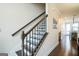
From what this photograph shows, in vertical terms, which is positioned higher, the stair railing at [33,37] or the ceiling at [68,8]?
the ceiling at [68,8]

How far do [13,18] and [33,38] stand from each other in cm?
47

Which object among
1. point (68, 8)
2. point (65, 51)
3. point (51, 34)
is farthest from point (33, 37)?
point (68, 8)

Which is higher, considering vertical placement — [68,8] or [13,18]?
[68,8]

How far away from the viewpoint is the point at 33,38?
1.65m

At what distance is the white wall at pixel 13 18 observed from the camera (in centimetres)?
147

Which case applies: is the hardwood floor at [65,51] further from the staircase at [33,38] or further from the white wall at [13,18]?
the white wall at [13,18]

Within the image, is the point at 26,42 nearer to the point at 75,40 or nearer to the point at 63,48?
the point at 63,48

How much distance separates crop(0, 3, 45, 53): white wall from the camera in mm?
1468

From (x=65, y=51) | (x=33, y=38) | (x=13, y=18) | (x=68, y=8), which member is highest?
(x=68, y=8)

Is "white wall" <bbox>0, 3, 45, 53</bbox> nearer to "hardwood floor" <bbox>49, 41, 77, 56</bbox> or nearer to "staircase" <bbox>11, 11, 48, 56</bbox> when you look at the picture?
"staircase" <bbox>11, 11, 48, 56</bbox>

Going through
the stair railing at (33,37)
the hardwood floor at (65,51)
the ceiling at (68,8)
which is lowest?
the hardwood floor at (65,51)

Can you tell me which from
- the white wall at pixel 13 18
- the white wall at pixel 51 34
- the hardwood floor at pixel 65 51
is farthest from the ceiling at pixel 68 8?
the hardwood floor at pixel 65 51

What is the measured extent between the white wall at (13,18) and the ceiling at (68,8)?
0.88 ft

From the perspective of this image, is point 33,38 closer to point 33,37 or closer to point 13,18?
point 33,37
